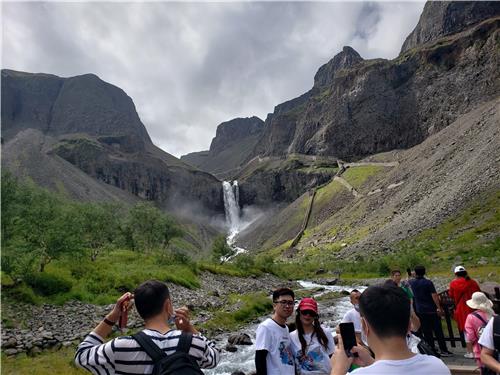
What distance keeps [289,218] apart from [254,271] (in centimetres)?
7413

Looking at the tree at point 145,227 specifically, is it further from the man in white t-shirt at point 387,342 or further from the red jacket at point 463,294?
the man in white t-shirt at point 387,342

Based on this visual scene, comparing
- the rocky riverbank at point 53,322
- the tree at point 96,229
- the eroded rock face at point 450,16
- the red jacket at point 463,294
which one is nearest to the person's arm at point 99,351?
the red jacket at point 463,294

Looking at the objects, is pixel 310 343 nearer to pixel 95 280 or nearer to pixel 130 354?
pixel 130 354

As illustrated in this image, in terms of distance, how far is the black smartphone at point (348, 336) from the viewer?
338cm

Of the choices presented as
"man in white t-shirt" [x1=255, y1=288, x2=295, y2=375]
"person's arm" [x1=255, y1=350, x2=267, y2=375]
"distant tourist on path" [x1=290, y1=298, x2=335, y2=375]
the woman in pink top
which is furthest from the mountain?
"person's arm" [x1=255, y1=350, x2=267, y2=375]

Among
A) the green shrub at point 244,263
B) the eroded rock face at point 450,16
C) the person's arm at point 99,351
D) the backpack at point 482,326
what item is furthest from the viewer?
the eroded rock face at point 450,16

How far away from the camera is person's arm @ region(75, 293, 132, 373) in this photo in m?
3.85

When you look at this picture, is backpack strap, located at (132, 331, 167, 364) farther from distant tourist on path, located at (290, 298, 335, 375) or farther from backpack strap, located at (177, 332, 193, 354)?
distant tourist on path, located at (290, 298, 335, 375)

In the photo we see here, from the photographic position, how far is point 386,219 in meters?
77.0

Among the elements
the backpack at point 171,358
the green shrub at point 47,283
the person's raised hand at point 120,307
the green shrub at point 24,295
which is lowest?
the backpack at point 171,358

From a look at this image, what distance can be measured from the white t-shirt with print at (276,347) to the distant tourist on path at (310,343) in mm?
172

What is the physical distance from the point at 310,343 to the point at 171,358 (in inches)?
115

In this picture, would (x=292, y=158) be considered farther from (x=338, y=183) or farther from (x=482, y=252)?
(x=482, y=252)

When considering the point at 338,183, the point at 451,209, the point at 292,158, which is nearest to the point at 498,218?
the point at 451,209
